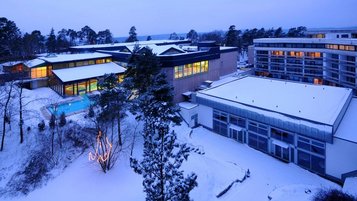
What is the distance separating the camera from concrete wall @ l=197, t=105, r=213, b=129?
31.2 metres

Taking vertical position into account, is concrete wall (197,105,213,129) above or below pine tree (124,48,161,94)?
below

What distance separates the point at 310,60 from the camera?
59875 mm

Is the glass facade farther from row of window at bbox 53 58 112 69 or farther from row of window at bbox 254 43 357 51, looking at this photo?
row of window at bbox 254 43 357 51

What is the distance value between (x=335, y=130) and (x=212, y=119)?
13.0 metres

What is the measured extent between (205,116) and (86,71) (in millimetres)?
19839

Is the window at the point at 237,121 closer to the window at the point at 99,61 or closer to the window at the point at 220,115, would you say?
the window at the point at 220,115

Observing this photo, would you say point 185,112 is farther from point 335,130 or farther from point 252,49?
point 252,49

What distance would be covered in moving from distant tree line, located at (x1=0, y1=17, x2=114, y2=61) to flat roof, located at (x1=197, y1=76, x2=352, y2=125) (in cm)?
3451

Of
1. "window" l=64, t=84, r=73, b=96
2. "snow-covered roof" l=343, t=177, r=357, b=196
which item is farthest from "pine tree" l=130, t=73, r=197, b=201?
"window" l=64, t=84, r=73, b=96

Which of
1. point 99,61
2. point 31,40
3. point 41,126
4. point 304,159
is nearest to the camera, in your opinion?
point 304,159

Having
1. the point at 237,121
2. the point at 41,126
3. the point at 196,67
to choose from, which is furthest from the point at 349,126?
the point at 41,126

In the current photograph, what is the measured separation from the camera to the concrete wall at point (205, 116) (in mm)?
31203

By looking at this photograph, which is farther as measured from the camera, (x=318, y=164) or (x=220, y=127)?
(x=220, y=127)

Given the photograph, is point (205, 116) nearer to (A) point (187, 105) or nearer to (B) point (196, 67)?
(A) point (187, 105)
